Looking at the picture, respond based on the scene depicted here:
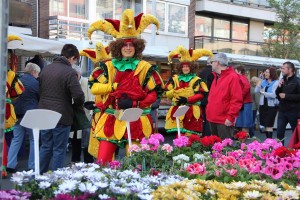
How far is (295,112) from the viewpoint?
8.56 metres

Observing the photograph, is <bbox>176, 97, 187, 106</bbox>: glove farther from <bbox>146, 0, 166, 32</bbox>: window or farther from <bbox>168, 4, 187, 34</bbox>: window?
<bbox>168, 4, 187, 34</bbox>: window

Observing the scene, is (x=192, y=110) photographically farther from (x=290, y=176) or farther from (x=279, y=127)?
(x=290, y=176)

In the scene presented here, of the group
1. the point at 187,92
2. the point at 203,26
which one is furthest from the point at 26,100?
the point at 203,26

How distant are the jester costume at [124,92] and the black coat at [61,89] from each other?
1.17ft

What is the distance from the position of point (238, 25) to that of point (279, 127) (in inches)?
925

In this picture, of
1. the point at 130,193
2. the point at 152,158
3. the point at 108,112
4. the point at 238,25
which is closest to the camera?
the point at 130,193

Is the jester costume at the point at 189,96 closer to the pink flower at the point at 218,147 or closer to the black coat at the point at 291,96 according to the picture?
the black coat at the point at 291,96

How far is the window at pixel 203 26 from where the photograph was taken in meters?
29.2

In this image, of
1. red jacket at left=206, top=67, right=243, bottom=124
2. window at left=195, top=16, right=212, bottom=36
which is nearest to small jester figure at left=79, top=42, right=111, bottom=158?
red jacket at left=206, top=67, right=243, bottom=124

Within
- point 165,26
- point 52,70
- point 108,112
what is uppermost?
point 165,26

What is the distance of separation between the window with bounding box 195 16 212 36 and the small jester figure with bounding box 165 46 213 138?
20764 mm

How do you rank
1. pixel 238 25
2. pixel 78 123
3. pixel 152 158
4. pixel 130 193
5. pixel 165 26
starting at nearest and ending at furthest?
pixel 130 193
pixel 152 158
pixel 78 123
pixel 165 26
pixel 238 25

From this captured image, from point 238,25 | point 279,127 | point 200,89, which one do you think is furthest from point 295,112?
point 238,25

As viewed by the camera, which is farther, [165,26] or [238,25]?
[238,25]
